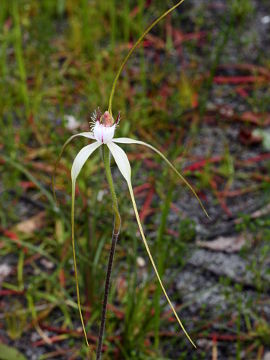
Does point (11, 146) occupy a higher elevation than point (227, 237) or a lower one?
higher

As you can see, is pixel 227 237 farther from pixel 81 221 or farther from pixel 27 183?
pixel 27 183

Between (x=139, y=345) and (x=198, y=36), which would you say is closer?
(x=139, y=345)

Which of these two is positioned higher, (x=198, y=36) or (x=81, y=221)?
(x=198, y=36)

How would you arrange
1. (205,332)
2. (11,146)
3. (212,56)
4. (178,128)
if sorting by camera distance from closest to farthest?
(205,332), (11,146), (178,128), (212,56)

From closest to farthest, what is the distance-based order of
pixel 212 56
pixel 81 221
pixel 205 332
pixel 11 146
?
1. pixel 205 332
2. pixel 81 221
3. pixel 11 146
4. pixel 212 56

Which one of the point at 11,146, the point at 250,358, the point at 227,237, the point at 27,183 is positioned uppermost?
the point at 11,146

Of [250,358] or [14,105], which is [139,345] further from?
[14,105]

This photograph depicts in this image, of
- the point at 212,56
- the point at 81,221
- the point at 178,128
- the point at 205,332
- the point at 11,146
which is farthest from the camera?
the point at 212,56

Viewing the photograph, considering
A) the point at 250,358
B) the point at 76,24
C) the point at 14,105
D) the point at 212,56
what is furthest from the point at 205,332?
the point at 76,24

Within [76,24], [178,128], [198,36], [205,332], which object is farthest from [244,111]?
[205,332]
